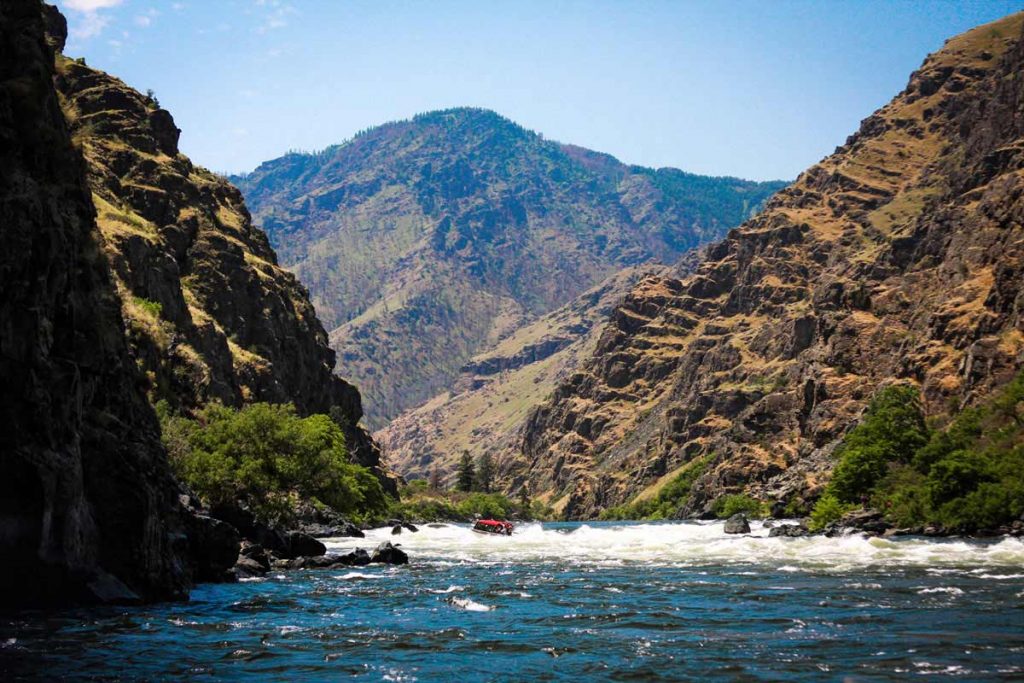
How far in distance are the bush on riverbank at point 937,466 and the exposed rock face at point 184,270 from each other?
7323cm

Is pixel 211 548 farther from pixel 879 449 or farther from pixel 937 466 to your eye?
pixel 879 449

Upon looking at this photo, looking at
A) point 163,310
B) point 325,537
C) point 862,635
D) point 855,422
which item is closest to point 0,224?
point 862,635

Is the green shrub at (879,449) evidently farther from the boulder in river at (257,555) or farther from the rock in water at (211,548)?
the rock in water at (211,548)

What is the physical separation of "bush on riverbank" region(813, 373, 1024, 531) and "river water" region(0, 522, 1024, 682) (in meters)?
20.3

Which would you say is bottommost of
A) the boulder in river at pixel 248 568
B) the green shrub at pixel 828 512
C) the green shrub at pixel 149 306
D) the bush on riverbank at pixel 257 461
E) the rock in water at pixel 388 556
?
the green shrub at pixel 828 512

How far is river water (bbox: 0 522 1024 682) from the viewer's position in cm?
2280

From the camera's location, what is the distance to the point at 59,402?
96.9ft

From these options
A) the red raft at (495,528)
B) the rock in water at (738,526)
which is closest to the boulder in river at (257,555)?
the red raft at (495,528)

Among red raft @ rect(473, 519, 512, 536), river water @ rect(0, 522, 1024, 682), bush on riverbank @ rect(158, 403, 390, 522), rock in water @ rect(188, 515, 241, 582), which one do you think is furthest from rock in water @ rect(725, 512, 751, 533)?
rock in water @ rect(188, 515, 241, 582)

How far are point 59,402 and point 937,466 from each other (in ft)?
238

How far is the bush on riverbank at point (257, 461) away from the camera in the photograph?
6425cm

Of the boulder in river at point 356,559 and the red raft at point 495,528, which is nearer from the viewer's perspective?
the boulder in river at point 356,559

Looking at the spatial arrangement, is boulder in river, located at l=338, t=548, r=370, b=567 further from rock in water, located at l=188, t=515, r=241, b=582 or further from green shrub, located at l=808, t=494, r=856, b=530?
green shrub, located at l=808, t=494, r=856, b=530

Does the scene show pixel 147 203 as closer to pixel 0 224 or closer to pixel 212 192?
pixel 212 192
